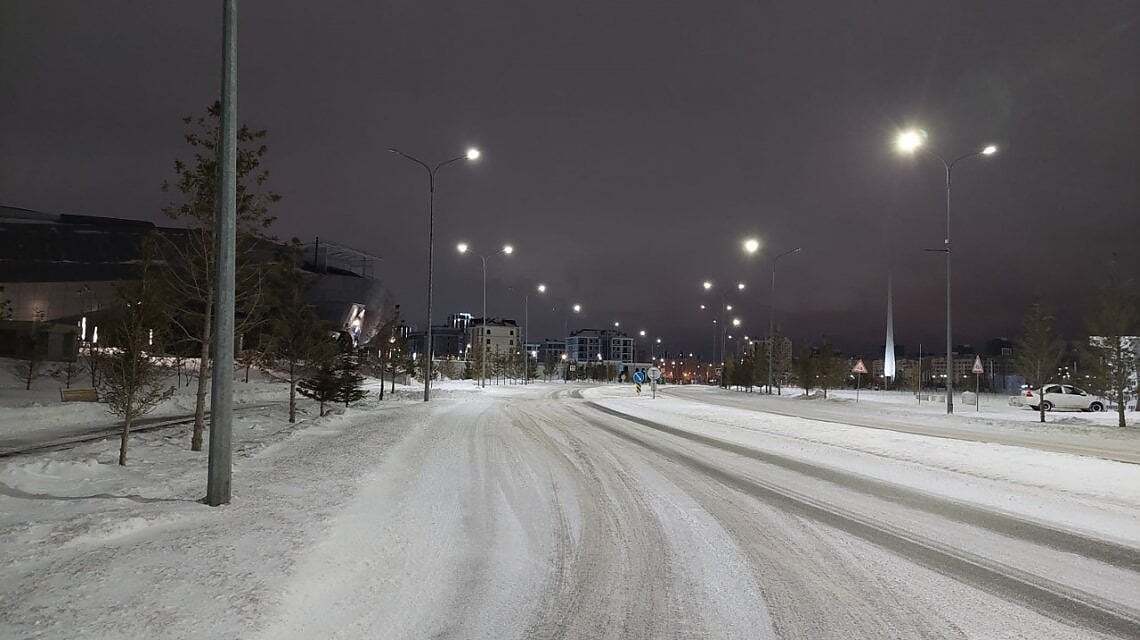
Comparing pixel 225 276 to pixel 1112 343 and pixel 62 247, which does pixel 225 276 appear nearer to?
pixel 1112 343

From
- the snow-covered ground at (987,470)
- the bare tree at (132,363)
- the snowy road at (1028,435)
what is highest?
the bare tree at (132,363)

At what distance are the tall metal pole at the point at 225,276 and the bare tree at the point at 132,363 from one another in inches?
186

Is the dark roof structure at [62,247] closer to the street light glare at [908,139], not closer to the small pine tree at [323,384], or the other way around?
the small pine tree at [323,384]

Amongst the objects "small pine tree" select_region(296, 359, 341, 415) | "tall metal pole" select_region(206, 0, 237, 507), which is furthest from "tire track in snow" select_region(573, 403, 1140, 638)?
"small pine tree" select_region(296, 359, 341, 415)

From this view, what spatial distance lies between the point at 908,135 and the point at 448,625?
24.9 m

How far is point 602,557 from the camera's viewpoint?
6152 mm

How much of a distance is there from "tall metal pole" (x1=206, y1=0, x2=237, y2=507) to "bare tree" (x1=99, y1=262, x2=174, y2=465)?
4713 mm

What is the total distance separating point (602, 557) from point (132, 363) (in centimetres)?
971

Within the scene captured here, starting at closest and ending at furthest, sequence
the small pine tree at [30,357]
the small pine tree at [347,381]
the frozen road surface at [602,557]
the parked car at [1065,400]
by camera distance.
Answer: the frozen road surface at [602,557], the small pine tree at [347,381], the parked car at [1065,400], the small pine tree at [30,357]

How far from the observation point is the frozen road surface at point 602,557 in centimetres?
447

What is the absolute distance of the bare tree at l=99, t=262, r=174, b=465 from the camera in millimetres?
11086

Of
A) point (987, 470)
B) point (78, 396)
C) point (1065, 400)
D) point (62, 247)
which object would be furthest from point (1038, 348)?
point (62, 247)

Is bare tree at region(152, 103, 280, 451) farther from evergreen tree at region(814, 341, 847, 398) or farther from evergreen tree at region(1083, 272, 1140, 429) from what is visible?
evergreen tree at region(814, 341, 847, 398)

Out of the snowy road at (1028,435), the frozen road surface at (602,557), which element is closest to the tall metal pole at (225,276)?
the frozen road surface at (602,557)
